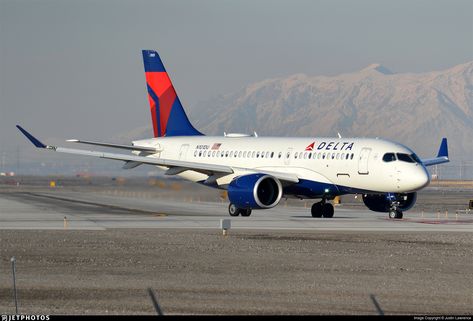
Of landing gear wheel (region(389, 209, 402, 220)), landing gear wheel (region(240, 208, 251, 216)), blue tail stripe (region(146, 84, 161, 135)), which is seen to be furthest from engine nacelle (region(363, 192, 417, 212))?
blue tail stripe (region(146, 84, 161, 135))

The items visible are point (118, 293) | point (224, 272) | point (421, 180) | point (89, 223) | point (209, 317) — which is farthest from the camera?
point (421, 180)

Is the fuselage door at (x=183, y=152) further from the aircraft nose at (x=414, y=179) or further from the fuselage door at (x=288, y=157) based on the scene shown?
the aircraft nose at (x=414, y=179)

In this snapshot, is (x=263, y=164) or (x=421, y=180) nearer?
(x=421, y=180)

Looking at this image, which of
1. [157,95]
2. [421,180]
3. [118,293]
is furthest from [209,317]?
[157,95]

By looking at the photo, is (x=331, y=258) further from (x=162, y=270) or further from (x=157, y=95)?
(x=157, y=95)

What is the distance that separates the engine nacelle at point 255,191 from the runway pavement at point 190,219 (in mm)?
873

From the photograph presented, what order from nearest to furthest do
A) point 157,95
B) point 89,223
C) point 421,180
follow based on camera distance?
1. point 89,223
2. point 421,180
3. point 157,95

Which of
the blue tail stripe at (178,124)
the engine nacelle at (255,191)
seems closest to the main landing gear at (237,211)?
the engine nacelle at (255,191)

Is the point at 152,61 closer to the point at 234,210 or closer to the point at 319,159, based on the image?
the point at 234,210

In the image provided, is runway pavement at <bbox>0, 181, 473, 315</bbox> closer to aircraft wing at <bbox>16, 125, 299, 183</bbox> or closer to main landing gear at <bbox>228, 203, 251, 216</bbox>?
main landing gear at <bbox>228, 203, 251, 216</bbox>

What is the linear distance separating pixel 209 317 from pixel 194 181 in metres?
43.9

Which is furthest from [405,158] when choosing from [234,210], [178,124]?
[178,124]

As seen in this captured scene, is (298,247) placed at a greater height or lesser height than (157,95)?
lesser

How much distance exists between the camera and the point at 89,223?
49.8 m
